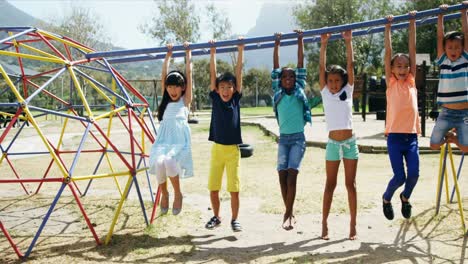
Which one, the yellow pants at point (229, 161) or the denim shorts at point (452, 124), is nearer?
the denim shorts at point (452, 124)

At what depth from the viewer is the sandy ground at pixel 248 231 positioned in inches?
168

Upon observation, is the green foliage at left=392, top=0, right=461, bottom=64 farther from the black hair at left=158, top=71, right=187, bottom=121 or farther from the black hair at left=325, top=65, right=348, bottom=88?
the black hair at left=158, top=71, right=187, bottom=121

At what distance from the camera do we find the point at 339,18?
136ft

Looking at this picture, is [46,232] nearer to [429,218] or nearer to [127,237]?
[127,237]

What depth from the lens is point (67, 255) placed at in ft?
14.6

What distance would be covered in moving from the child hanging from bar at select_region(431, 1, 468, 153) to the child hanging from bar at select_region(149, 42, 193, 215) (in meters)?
2.70

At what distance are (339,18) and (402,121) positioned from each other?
3910cm

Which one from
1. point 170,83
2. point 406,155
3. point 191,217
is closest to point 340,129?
point 406,155

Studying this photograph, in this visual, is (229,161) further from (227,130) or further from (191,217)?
(191,217)

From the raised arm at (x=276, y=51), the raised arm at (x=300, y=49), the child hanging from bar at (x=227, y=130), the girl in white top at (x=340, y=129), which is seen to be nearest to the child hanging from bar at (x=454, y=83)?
the girl in white top at (x=340, y=129)

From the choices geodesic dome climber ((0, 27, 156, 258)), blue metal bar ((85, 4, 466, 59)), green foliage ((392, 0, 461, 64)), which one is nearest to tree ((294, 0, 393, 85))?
green foliage ((392, 0, 461, 64))

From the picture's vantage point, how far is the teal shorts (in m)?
4.52

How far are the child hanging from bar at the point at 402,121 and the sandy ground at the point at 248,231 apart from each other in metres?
0.54

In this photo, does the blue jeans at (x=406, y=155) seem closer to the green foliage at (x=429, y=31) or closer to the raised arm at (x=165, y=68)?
the raised arm at (x=165, y=68)
